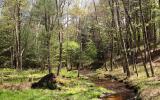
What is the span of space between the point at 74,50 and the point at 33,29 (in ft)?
39.8

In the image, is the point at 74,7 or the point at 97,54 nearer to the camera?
the point at 74,7

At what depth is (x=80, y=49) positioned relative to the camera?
2484 inches

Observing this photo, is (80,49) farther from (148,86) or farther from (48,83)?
(148,86)

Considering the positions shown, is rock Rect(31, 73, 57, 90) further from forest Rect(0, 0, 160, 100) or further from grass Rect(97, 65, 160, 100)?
grass Rect(97, 65, 160, 100)

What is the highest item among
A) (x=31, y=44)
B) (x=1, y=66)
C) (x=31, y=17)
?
(x=31, y=17)

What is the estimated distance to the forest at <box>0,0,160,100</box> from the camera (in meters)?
30.9

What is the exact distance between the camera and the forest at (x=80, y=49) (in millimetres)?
30922

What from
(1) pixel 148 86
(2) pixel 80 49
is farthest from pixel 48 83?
(2) pixel 80 49

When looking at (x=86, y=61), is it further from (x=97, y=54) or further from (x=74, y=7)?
(x=74, y=7)

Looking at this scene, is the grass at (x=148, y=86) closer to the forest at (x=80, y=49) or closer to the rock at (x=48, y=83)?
the forest at (x=80, y=49)

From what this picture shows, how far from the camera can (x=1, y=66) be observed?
2926 inches

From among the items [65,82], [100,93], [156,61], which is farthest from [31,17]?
[100,93]

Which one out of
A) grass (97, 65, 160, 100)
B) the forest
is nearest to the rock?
the forest

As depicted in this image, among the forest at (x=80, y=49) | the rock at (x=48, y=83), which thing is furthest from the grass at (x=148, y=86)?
the rock at (x=48, y=83)
